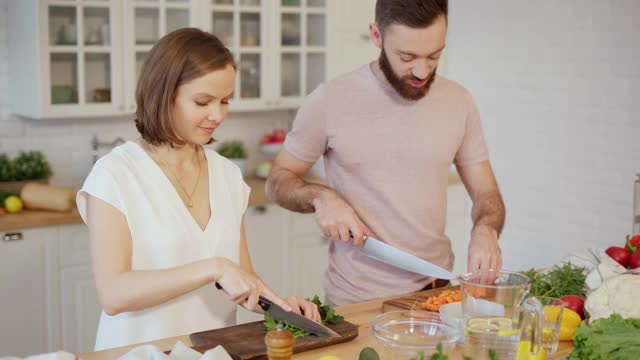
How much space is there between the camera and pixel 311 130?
2746 millimetres

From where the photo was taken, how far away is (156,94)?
217 cm

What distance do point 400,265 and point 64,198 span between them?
78.3 inches

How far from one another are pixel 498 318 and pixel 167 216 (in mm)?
852

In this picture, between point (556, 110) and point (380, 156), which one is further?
point (556, 110)

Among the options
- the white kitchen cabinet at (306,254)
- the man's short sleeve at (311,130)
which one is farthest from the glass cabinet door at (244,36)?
the man's short sleeve at (311,130)

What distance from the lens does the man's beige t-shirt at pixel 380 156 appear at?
8.91ft

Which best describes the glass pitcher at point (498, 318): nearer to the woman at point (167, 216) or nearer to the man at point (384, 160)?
the woman at point (167, 216)

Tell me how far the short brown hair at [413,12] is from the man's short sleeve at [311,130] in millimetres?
327

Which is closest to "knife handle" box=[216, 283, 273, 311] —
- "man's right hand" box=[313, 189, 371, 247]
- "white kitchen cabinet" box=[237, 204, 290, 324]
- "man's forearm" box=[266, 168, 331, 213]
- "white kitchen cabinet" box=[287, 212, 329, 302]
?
"man's right hand" box=[313, 189, 371, 247]

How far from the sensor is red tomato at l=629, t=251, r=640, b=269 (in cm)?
244

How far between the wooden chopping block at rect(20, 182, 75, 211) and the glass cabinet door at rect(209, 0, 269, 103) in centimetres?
109

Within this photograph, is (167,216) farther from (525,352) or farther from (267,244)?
(267,244)

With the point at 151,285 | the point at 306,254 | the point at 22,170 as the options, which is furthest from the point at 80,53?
the point at 151,285

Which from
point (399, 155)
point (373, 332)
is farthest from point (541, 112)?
point (373, 332)
